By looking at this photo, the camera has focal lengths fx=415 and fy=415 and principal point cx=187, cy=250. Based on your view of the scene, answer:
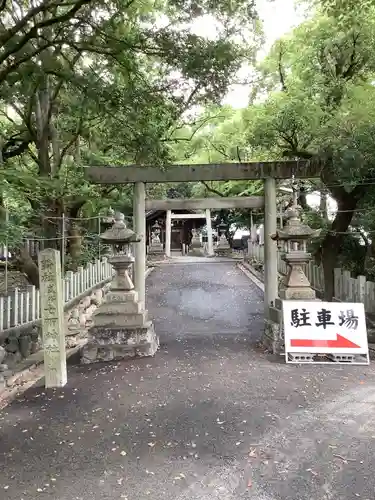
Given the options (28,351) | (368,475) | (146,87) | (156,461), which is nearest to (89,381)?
(28,351)

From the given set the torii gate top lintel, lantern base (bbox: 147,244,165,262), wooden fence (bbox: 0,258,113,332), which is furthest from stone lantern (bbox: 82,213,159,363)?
lantern base (bbox: 147,244,165,262)

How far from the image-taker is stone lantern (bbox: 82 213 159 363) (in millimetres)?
7574

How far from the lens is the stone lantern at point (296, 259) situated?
7816 mm

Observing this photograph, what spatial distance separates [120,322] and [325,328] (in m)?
3.70

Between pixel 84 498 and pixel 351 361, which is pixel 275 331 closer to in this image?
pixel 351 361

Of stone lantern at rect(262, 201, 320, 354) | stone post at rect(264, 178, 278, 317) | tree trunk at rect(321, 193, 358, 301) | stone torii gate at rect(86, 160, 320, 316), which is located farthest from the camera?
tree trunk at rect(321, 193, 358, 301)

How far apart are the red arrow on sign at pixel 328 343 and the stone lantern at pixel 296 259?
1.01m

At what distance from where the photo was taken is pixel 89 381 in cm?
636

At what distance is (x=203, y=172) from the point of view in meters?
8.78

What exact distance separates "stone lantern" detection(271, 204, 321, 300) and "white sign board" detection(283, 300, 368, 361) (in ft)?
1.95

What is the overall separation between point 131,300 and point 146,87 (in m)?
3.85

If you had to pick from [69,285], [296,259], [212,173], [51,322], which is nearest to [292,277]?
[296,259]

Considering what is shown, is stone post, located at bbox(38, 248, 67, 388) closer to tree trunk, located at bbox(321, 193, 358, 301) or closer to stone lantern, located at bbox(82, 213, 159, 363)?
stone lantern, located at bbox(82, 213, 159, 363)

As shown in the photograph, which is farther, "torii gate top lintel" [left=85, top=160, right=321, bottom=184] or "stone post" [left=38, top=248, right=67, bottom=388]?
"torii gate top lintel" [left=85, top=160, right=321, bottom=184]
